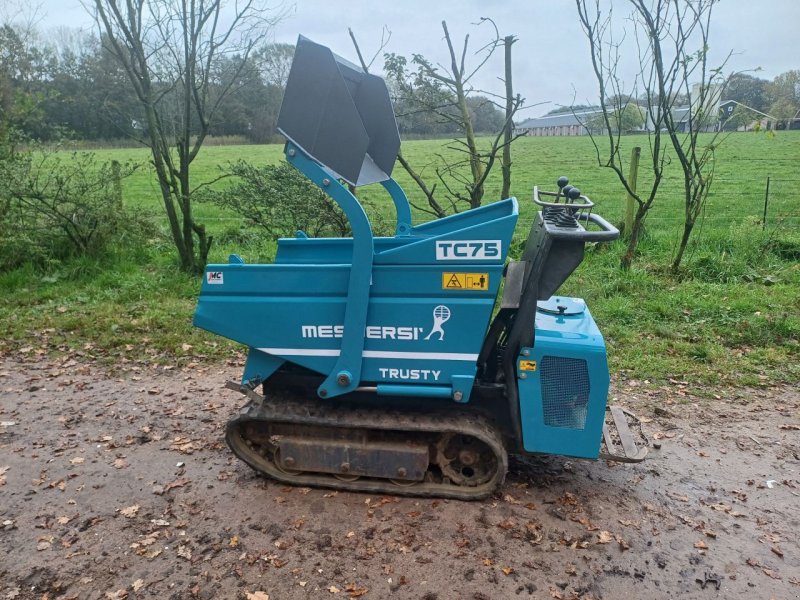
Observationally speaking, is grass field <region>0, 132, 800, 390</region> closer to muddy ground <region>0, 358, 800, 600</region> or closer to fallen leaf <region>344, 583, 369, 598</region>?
muddy ground <region>0, 358, 800, 600</region>

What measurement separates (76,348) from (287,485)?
138 inches

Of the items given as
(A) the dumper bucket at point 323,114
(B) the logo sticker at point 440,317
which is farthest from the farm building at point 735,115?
(A) the dumper bucket at point 323,114

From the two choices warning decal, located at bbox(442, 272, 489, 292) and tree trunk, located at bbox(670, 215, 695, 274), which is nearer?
warning decal, located at bbox(442, 272, 489, 292)

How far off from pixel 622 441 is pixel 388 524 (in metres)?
1.57

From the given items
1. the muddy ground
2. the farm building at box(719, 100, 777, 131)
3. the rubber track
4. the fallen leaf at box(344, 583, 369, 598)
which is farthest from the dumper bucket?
the farm building at box(719, 100, 777, 131)

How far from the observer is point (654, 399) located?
503 centimetres

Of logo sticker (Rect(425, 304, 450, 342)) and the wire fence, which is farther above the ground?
logo sticker (Rect(425, 304, 450, 342))

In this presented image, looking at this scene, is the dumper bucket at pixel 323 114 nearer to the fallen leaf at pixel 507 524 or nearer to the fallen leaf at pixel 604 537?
the fallen leaf at pixel 507 524

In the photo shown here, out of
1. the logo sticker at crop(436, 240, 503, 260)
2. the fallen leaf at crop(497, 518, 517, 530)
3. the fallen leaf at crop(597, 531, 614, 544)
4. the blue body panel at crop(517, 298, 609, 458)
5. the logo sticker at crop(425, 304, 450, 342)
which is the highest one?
the logo sticker at crop(436, 240, 503, 260)

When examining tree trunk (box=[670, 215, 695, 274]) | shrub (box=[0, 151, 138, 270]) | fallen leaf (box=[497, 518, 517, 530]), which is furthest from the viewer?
shrub (box=[0, 151, 138, 270])

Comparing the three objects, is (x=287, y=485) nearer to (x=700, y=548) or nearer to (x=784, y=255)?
(x=700, y=548)

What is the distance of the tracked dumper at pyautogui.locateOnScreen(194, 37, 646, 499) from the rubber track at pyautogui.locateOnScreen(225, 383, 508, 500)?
0.4 inches

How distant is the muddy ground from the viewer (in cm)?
298

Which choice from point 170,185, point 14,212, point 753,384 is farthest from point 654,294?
point 14,212
